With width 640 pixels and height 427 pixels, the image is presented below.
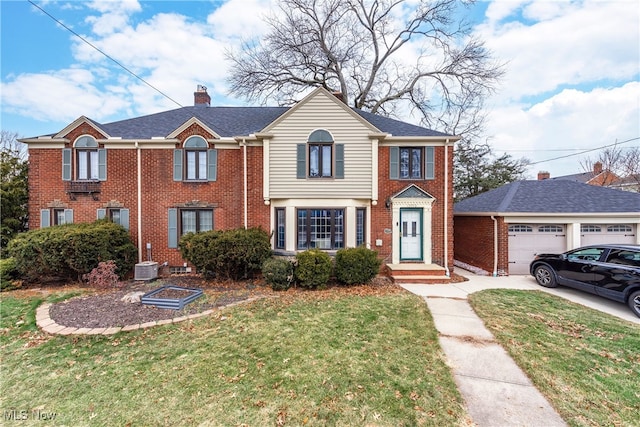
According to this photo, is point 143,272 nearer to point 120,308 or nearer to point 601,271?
point 120,308

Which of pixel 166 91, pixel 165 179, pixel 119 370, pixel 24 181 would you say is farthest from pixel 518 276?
pixel 24 181

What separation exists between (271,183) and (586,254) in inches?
391

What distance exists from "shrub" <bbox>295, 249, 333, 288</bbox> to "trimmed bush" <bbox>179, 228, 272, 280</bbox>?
1.40 m

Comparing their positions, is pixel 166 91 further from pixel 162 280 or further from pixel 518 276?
pixel 518 276

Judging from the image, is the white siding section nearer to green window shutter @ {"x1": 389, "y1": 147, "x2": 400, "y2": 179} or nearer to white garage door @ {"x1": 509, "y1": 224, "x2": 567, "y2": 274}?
green window shutter @ {"x1": 389, "y1": 147, "x2": 400, "y2": 179}

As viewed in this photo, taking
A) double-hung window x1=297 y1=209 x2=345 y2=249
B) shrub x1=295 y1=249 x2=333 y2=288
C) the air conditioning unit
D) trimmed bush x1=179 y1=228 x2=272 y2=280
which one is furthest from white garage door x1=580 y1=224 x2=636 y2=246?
the air conditioning unit

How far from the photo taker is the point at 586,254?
7125mm

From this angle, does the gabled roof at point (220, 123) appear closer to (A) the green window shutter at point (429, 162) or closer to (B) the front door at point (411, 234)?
(A) the green window shutter at point (429, 162)

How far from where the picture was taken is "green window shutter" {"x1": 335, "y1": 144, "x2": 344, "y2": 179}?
9.25m

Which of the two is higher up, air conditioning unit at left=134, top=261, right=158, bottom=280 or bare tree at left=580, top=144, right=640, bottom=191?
bare tree at left=580, top=144, right=640, bottom=191

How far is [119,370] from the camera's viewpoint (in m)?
3.62

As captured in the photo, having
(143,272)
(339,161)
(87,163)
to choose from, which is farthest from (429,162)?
(87,163)

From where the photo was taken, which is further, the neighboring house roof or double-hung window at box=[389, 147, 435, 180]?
double-hung window at box=[389, 147, 435, 180]

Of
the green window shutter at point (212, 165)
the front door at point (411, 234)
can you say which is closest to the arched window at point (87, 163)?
the green window shutter at point (212, 165)
